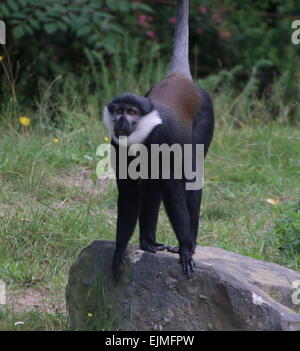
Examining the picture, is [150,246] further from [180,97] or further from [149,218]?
[180,97]

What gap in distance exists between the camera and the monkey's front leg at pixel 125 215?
3.96m

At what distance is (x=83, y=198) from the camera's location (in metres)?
5.93

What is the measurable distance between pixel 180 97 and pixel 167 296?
1.34m

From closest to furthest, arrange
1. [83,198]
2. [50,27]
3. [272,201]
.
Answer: [83,198], [272,201], [50,27]

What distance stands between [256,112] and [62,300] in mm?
4536

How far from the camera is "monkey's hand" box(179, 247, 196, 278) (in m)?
3.78

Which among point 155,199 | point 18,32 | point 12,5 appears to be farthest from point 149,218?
point 12,5

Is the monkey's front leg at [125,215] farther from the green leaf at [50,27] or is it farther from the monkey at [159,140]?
the green leaf at [50,27]

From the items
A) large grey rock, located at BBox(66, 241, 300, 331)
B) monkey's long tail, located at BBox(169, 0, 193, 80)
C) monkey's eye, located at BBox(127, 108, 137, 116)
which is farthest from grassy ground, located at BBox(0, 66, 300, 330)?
monkey's long tail, located at BBox(169, 0, 193, 80)

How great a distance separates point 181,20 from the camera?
498 centimetres

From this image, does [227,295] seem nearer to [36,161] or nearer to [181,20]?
[181,20]

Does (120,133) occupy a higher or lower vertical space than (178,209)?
higher

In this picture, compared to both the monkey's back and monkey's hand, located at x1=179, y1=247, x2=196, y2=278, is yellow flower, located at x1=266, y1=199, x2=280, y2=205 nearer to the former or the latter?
the monkey's back
